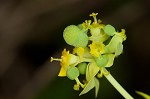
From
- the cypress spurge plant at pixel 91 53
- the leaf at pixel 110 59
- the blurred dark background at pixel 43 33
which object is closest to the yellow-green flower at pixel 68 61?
the cypress spurge plant at pixel 91 53

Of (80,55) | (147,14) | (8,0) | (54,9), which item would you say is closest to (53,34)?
(54,9)

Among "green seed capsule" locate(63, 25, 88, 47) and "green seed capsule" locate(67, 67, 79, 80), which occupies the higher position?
"green seed capsule" locate(63, 25, 88, 47)

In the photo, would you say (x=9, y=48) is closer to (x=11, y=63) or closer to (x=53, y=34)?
(x=11, y=63)

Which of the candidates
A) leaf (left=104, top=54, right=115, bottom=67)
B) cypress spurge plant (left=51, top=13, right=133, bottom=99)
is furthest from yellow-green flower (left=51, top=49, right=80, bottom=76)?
leaf (left=104, top=54, right=115, bottom=67)

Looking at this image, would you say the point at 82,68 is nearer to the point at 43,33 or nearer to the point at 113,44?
the point at 113,44

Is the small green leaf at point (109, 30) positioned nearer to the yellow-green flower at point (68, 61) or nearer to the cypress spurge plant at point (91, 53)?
the cypress spurge plant at point (91, 53)

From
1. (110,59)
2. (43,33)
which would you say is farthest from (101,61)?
(43,33)

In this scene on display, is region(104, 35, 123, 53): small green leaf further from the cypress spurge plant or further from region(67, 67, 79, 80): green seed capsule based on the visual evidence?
region(67, 67, 79, 80): green seed capsule
